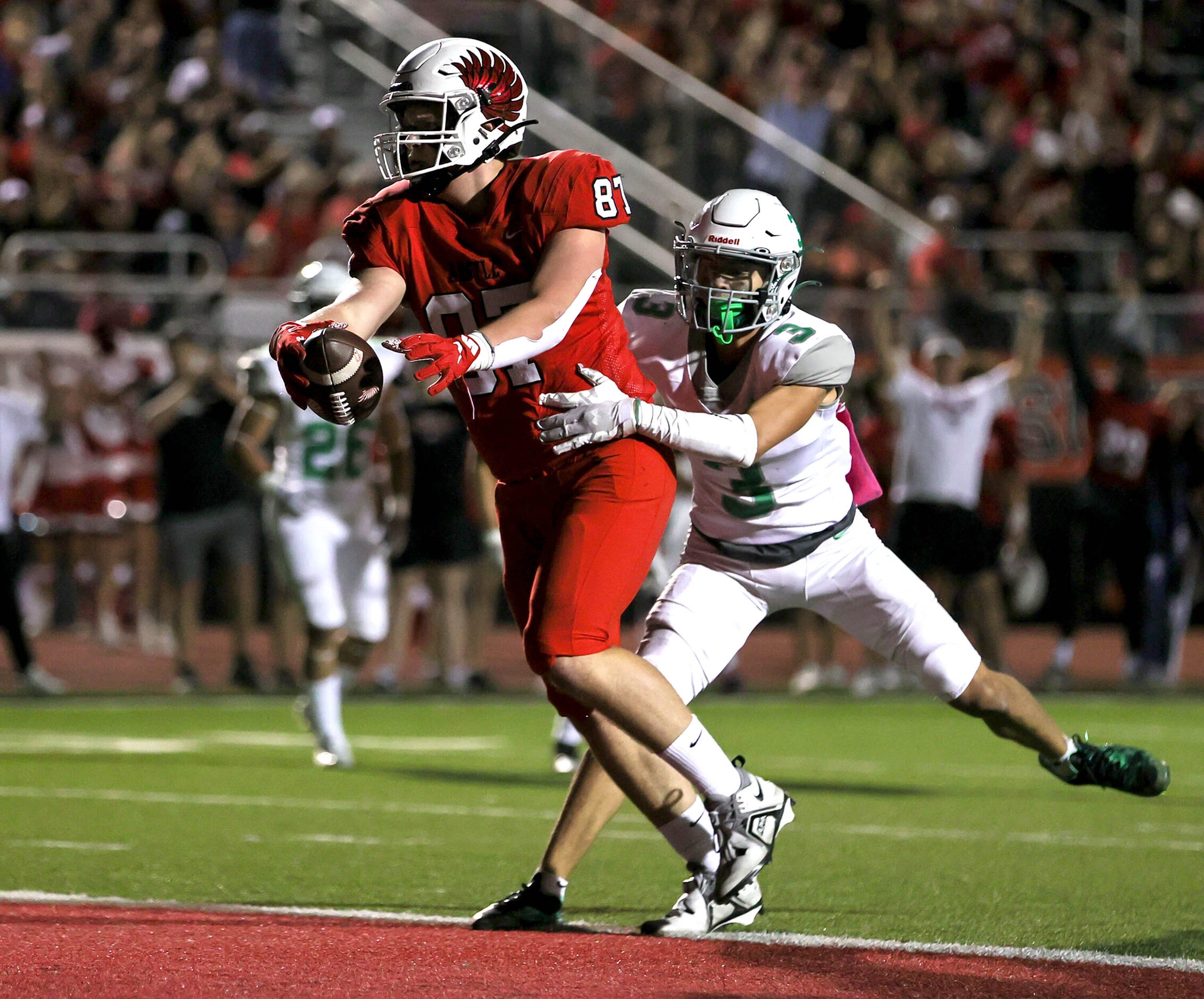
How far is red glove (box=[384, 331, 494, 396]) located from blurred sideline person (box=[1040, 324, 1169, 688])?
853cm

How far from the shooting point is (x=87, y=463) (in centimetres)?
1308

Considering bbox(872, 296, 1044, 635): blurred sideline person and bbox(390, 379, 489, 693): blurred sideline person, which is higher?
bbox(872, 296, 1044, 635): blurred sideline person

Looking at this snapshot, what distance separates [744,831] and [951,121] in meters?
13.3

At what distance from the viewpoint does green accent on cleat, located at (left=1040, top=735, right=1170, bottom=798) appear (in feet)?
16.5

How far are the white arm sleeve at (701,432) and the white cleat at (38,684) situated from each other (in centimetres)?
730

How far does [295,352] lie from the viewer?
4066 mm

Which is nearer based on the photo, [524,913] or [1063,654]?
[524,913]

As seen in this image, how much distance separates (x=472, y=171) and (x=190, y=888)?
209 cm

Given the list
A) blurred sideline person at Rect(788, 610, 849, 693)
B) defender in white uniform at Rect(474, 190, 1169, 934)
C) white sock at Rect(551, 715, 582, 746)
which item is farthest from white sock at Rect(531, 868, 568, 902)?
blurred sideline person at Rect(788, 610, 849, 693)

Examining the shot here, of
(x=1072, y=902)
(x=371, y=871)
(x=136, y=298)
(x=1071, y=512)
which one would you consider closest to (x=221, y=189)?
(x=136, y=298)

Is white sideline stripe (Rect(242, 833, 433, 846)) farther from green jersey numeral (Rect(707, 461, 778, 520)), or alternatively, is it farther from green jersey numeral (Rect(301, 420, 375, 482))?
green jersey numeral (Rect(301, 420, 375, 482))

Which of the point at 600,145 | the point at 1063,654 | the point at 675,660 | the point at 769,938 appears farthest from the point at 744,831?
the point at 600,145

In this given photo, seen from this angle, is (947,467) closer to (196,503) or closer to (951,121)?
(196,503)

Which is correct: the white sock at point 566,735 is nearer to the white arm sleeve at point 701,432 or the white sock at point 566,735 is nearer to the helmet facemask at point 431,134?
the white arm sleeve at point 701,432
